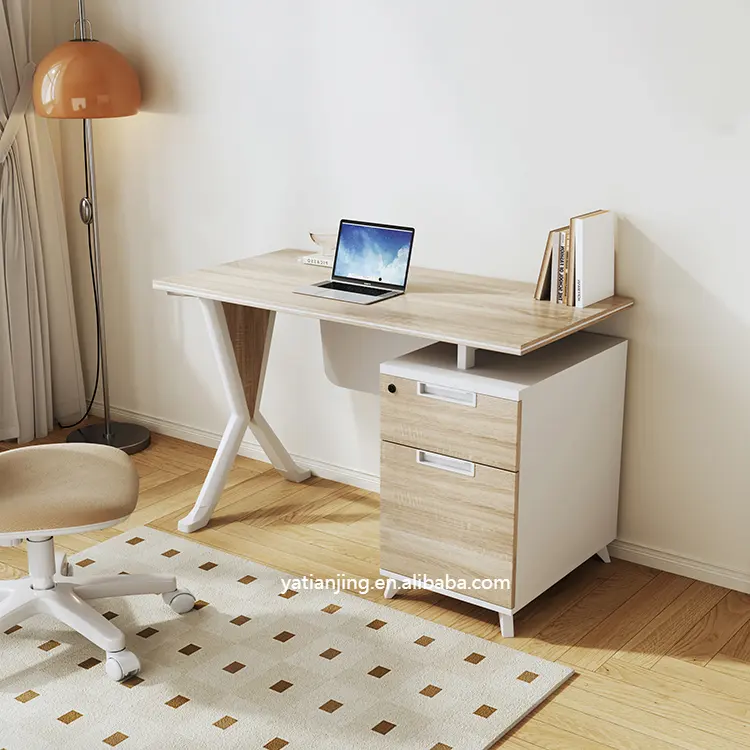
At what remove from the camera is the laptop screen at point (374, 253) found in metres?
3.04

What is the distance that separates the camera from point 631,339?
119 inches

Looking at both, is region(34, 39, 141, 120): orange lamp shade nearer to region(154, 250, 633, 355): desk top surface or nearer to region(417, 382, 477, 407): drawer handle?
region(154, 250, 633, 355): desk top surface

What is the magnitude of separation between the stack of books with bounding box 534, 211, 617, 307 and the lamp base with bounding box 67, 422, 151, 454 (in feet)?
5.62

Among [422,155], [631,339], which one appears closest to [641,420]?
[631,339]

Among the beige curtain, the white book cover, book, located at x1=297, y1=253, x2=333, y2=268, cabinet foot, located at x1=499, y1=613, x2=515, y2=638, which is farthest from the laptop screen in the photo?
the beige curtain

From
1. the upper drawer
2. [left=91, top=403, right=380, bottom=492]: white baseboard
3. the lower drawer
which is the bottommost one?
[left=91, top=403, right=380, bottom=492]: white baseboard

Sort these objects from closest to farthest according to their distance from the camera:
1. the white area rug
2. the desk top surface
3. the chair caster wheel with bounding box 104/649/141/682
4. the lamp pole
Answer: the white area rug → the chair caster wheel with bounding box 104/649/141/682 → the desk top surface → the lamp pole

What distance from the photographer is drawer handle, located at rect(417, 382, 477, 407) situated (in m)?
2.67

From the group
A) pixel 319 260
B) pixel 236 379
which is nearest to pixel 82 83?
pixel 319 260

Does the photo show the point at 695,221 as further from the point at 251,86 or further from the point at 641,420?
the point at 251,86

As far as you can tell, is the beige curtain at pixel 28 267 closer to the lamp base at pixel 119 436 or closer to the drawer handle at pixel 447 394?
the lamp base at pixel 119 436

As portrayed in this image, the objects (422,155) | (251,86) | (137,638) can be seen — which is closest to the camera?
(137,638)

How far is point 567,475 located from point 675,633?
469mm

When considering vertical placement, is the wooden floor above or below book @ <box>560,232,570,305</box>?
below
